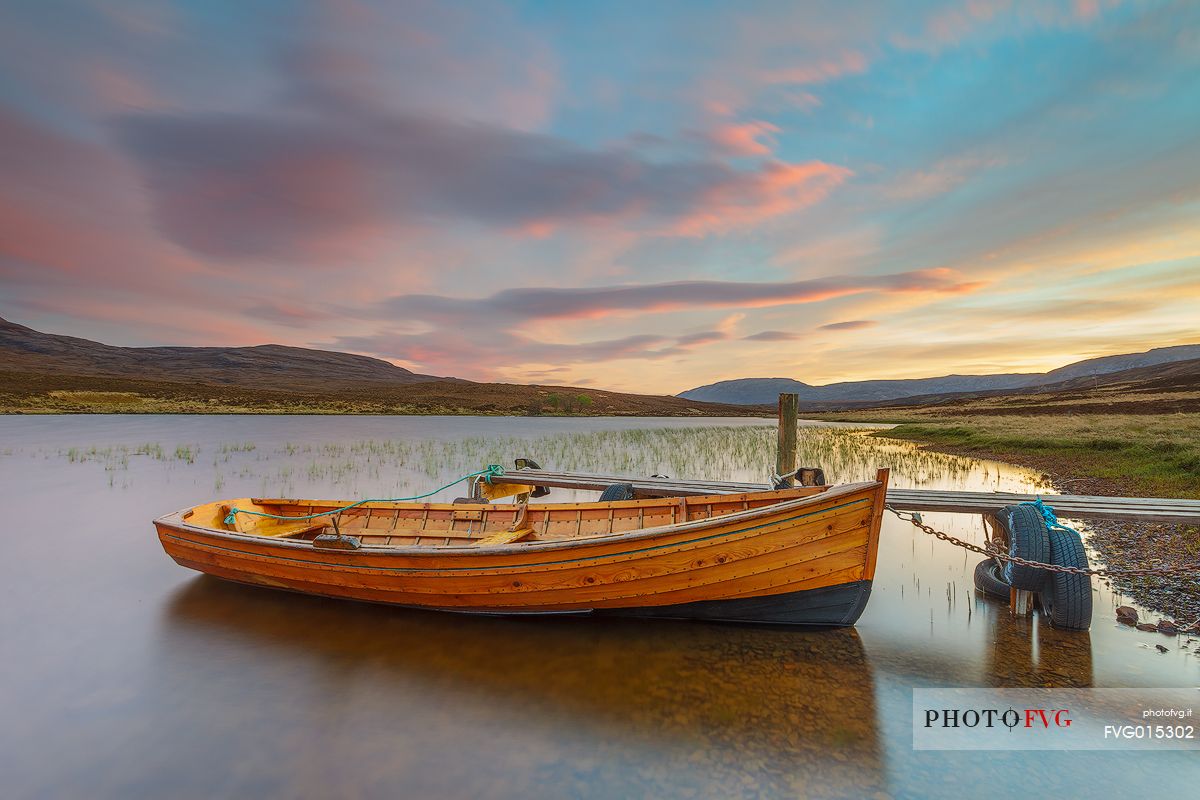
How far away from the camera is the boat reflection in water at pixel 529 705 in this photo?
15.9ft

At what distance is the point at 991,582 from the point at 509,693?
25.6 feet

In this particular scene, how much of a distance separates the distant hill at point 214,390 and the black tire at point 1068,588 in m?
82.3

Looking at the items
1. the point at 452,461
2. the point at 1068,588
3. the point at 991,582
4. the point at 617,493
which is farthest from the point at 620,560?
the point at 452,461

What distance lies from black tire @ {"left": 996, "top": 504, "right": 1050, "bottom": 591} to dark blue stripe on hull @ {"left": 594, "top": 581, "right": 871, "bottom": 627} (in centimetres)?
237

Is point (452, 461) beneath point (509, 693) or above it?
above

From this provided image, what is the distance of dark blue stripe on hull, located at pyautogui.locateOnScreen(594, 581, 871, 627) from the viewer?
6.92m

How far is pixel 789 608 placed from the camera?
280 inches

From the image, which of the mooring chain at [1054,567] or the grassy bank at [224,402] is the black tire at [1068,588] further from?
the grassy bank at [224,402]

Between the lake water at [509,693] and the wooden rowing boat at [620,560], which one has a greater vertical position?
the wooden rowing boat at [620,560]

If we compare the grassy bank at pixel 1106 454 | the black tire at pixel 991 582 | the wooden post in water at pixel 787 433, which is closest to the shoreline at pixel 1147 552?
the grassy bank at pixel 1106 454

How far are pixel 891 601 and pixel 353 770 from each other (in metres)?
8.06

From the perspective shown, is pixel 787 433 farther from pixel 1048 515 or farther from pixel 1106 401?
pixel 1106 401

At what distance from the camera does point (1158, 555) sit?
943 centimetres

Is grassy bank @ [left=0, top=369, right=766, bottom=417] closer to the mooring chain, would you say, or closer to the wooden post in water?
the wooden post in water
